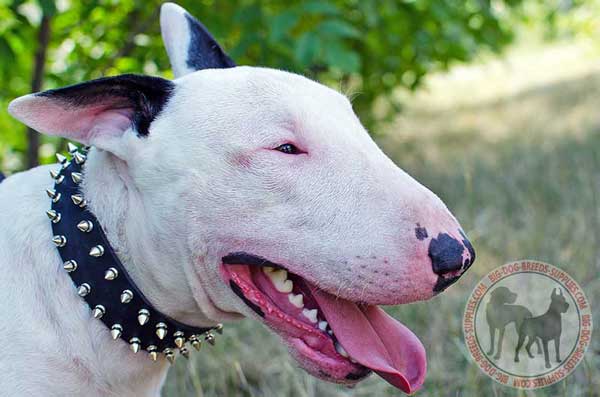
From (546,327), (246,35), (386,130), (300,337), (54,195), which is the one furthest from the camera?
(386,130)

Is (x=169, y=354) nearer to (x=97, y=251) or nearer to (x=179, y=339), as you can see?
(x=179, y=339)

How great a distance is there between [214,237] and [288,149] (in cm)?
24

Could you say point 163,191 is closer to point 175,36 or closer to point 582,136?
point 175,36

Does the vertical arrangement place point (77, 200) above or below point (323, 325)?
above

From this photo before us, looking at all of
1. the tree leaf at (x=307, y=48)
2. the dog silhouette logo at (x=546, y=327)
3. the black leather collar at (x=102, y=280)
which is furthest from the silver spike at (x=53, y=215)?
the dog silhouette logo at (x=546, y=327)

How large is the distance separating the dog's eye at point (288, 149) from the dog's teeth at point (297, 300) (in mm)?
307

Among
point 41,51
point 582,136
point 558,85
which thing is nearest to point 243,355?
point 41,51

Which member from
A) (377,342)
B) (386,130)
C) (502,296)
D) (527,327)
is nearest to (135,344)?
(377,342)

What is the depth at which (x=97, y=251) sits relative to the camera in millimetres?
1651

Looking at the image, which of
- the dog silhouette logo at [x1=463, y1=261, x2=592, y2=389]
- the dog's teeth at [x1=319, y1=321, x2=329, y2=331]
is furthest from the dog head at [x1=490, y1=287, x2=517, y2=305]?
the dog's teeth at [x1=319, y1=321, x2=329, y2=331]

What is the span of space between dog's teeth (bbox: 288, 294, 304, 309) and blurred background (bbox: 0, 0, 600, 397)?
73cm

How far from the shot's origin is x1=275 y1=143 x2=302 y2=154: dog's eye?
1639 millimetres

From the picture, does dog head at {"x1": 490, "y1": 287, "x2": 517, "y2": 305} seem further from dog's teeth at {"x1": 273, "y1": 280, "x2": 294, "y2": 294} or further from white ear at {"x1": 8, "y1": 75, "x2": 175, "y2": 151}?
white ear at {"x1": 8, "y1": 75, "x2": 175, "y2": 151}

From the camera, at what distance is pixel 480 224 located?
3.92 m
